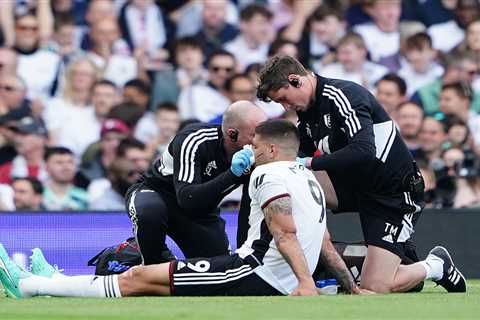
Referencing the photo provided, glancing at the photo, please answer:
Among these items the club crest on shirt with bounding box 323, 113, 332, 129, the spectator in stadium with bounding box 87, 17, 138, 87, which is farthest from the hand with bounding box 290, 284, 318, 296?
the spectator in stadium with bounding box 87, 17, 138, 87

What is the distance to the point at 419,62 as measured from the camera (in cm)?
1691

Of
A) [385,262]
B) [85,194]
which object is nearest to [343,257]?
[385,262]

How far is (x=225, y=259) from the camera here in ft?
29.2

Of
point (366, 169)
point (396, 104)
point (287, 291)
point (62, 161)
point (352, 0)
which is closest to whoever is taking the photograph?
point (287, 291)

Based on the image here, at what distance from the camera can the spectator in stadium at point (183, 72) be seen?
1662 cm

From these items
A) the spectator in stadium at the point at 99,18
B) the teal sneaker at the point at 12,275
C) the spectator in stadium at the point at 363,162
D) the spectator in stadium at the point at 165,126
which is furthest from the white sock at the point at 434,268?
the spectator in stadium at the point at 99,18

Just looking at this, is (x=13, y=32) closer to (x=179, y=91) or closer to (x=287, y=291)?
(x=179, y=91)

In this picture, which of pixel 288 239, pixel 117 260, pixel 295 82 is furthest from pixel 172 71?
pixel 288 239

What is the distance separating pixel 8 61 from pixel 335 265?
8.01 metres

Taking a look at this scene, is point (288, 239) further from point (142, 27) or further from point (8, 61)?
point (142, 27)

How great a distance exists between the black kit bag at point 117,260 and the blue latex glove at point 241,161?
6.24ft

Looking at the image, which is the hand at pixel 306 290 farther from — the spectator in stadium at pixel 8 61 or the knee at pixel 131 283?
the spectator in stadium at pixel 8 61

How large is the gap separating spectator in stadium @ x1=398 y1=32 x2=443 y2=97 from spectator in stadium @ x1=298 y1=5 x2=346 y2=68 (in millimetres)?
937

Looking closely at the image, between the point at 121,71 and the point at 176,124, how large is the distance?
1.27 metres
